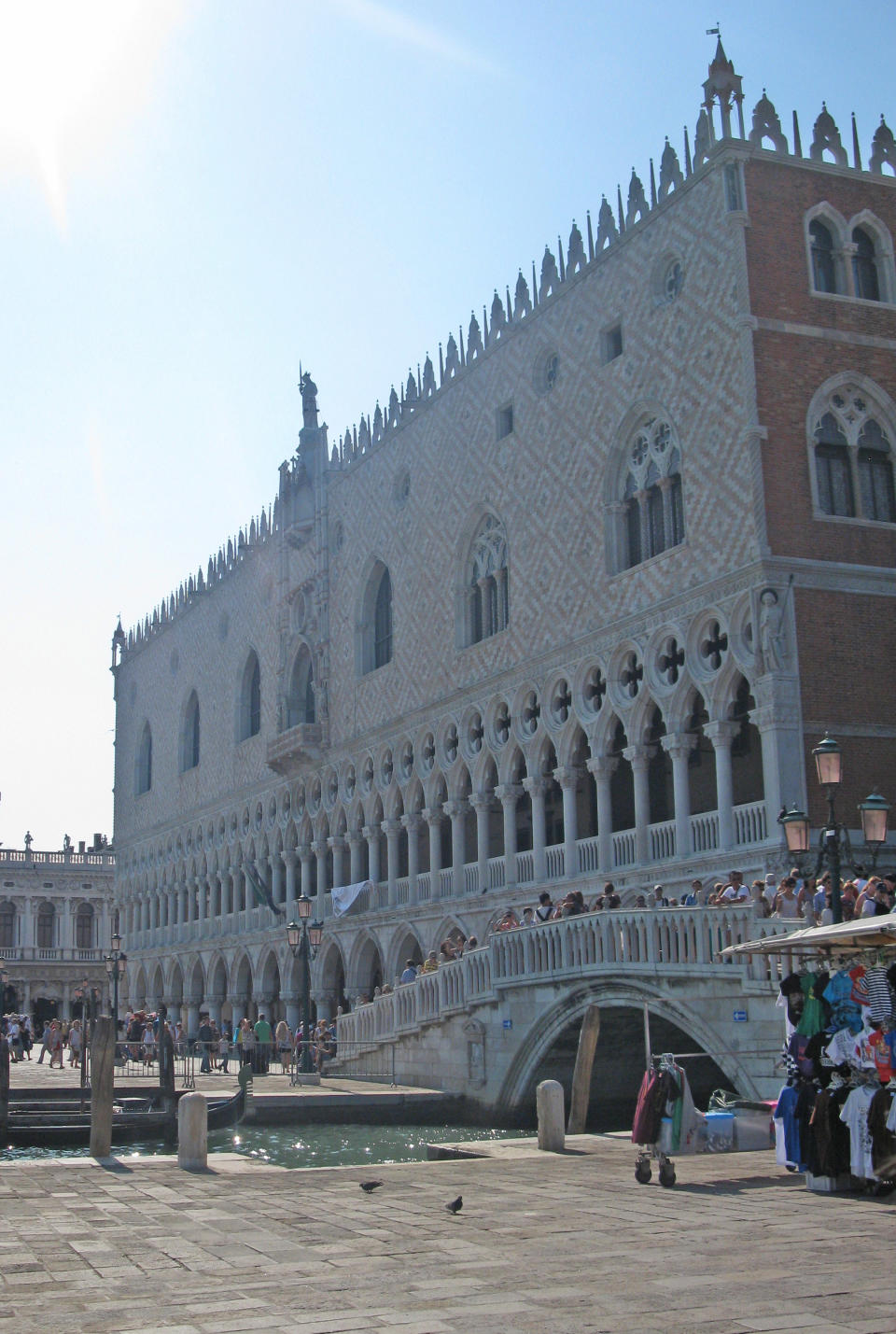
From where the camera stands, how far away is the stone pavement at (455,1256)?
5223mm

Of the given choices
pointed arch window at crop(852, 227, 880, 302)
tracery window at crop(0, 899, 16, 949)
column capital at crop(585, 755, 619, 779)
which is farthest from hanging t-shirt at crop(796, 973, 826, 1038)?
tracery window at crop(0, 899, 16, 949)

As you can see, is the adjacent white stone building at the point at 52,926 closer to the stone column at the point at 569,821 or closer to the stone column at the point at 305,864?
the stone column at the point at 305,864

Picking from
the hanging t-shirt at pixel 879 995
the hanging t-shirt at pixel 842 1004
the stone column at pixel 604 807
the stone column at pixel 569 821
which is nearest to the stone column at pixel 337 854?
the stone column at pixel 569 821

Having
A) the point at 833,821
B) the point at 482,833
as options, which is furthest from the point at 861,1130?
the point at 482,833

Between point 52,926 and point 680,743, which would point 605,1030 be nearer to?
point 680,743

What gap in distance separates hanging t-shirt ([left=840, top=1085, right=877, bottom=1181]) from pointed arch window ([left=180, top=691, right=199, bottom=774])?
32393 mm

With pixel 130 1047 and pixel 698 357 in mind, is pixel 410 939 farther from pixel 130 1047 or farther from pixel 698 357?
pixel 698 357

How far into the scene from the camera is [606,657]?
1972cm

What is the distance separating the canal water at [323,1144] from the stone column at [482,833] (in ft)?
18.2

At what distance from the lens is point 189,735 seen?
39375 millimetres

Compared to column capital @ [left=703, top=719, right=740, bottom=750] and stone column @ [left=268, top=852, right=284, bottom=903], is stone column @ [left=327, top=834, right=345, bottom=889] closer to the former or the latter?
stone column @ [left=268, top=852, right=284, bottom=903]

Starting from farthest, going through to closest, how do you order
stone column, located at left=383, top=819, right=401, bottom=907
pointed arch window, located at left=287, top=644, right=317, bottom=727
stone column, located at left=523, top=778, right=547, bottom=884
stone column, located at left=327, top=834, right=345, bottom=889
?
pointed arch window, located at left=287, top=644, right=317, bottom=727 → stone column, located at left=327, top=834, right=345, bottom=889 → stone column, located at left=383, top=819, right=401, bottom=907 → stone column, located at left=523, top=778, right=547, bottom=884

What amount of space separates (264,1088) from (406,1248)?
14.4 meters

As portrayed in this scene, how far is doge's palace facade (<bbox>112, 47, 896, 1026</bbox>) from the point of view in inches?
→ 680
